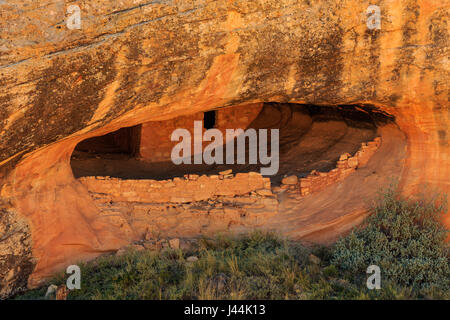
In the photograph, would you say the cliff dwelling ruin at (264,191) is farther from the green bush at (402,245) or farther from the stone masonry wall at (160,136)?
the stone masonry wall at (160,136)

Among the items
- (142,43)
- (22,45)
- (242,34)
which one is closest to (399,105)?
(242,34)

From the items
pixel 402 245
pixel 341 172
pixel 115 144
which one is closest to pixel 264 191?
pixel 341 172

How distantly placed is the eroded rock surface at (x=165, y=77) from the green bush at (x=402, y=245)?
0.28 m

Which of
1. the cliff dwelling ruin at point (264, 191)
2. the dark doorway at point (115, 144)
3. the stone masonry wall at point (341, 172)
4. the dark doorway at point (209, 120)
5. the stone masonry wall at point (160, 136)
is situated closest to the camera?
the cliff dwelling ruin at point (264, 191)

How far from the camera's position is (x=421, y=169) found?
4.69 m

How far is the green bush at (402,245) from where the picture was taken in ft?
13.0

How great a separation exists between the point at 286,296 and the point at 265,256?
0.70 metres

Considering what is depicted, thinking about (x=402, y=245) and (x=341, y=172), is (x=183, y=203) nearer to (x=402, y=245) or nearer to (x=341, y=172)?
(x=341, y=172)

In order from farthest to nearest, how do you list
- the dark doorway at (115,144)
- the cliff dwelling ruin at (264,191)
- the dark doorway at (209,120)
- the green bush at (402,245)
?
the dark doorway at (209,120)
the dark doorway at (115,144)
the cliff dwelling ruin at (264,191)
the green bush at (402,245)

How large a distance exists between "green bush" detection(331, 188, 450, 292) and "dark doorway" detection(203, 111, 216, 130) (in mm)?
3491

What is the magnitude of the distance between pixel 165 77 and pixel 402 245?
318 cm

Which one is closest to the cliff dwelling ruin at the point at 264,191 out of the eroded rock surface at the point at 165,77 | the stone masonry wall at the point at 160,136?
the eroded rock surface at the point at 165,77

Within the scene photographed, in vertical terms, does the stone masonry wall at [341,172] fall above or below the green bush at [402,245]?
above

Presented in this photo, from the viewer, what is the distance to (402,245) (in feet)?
14.1
